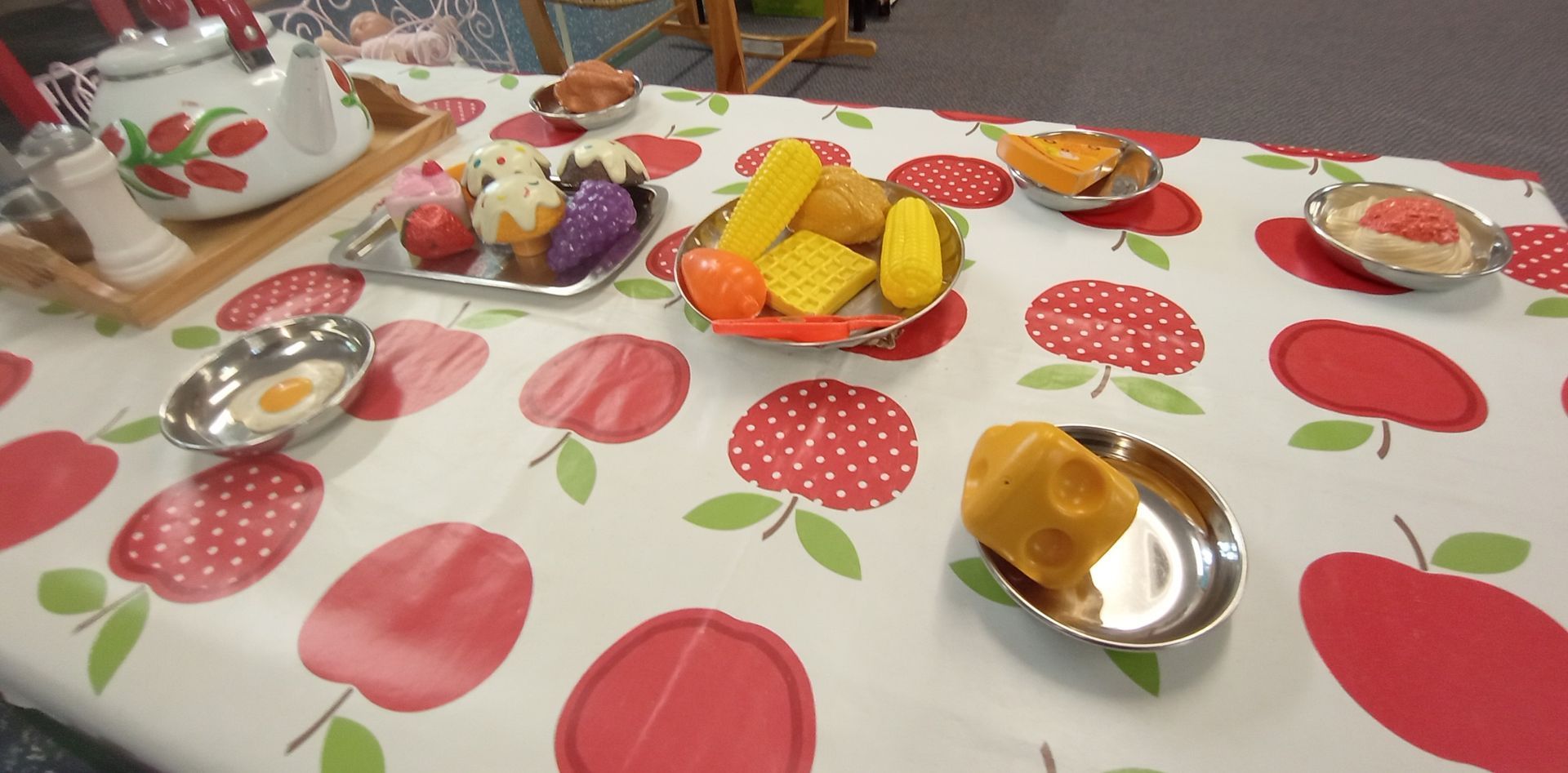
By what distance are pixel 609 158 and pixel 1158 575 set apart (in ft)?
1.88

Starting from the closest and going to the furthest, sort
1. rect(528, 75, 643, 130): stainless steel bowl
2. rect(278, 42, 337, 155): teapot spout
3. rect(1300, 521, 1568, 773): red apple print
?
1. rect(1300, 521, 1568, 773): red apple print
2. rect(278, 42, 337, 155): teapot spout
3. rect(528, 75, 643, 130): stainless steel bowl

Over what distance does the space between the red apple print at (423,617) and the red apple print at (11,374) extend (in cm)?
39

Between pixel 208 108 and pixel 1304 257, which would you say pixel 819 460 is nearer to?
pixel 1304 257

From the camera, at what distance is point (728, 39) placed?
A: 5.47ft

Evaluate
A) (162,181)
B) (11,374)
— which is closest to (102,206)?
(162,181)

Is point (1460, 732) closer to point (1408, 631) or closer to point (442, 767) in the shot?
point (1408, 631)

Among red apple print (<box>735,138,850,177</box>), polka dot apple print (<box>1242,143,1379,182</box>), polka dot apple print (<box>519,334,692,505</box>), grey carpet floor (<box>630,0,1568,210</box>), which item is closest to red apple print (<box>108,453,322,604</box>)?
polka dot apple print (<box>519,334,692,505</box>)

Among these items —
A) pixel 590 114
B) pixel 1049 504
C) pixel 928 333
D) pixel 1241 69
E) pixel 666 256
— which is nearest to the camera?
pixel 1049 504

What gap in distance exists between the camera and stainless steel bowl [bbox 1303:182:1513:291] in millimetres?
494

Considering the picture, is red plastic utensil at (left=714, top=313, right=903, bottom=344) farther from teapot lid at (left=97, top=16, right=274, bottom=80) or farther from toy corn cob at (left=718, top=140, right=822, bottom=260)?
teapot lid at (left=97, top=16, right=274, bottom=80)

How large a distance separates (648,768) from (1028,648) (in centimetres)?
19

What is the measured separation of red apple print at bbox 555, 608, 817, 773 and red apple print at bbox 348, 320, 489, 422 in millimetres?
264

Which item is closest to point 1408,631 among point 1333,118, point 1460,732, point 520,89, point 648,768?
point 1460,732

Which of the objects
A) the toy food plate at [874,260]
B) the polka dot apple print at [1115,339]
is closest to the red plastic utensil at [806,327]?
the toy food plate at [874,260]
